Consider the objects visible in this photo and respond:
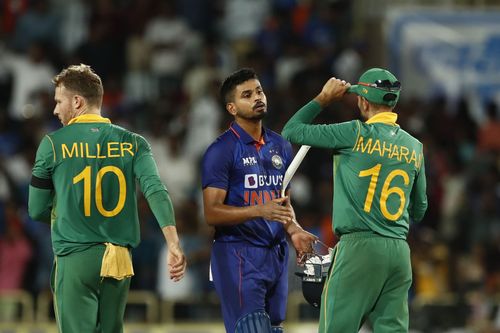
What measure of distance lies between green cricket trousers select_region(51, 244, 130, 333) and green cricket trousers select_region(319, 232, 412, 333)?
4.43 ft

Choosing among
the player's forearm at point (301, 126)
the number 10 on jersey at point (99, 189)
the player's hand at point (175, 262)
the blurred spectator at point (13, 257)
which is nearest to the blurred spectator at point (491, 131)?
the blurred spectator at point (13, 257)

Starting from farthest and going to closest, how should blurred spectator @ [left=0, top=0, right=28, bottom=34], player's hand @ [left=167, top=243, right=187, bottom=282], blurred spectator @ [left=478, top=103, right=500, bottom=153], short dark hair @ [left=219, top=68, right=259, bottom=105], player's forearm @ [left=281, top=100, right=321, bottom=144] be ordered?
blurred spectator @ [left=0, top=0, right=28, bottom=34]
blurred spectator @ [left=478, top=103, right=500, bottom=153]
short dark hair @ [left=219, top=68, right=259, bottom=105]
player's forearm @ [left=281, top=100, right=321, bottom=144]
player's hand @ [left=167, top=243, right=187, bottom=282]

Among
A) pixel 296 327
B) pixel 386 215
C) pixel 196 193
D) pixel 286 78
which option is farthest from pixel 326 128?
pixel 286 78

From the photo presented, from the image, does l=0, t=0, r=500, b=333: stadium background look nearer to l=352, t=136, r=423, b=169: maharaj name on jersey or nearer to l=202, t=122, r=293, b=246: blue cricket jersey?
l=202, t=122, r=293, b=246: blue cricket jersey

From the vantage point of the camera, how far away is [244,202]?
870 centimetres

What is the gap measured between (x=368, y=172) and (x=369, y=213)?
0.26 meters

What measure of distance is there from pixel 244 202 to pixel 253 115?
1.98ft

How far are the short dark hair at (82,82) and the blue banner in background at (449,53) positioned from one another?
31.5ft

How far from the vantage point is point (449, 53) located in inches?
677

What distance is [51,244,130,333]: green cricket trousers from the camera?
793 centimetres

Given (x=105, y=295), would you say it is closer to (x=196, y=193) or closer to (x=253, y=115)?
(x=253, y=115)

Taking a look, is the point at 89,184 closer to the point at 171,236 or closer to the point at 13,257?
the point at 171,236

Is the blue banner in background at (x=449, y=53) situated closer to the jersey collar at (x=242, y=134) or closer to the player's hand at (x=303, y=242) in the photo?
the jersey collar at (x=242, y=134)

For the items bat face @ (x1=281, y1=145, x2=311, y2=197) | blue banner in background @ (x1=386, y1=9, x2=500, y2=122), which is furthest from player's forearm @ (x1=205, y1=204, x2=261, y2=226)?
blue banner in background @ (x1=386, y1=9, x2=500, y2=122)
